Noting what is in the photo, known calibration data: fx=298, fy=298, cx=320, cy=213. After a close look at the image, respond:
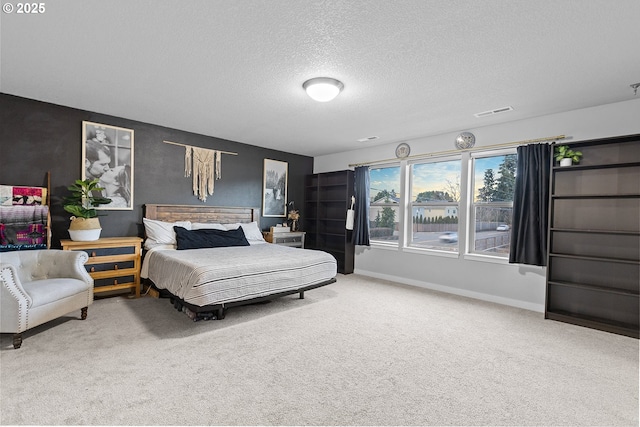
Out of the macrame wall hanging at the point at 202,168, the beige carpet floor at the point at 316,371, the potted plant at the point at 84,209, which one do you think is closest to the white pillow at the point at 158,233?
the potted plant at the point at 84,209

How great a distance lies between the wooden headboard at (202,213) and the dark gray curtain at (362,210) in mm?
1917

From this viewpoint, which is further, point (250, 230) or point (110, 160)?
point (250, 230)

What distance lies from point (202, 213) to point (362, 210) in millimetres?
2851

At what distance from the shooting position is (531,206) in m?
3.69

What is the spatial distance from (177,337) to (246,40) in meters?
2.62

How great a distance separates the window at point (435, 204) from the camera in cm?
473

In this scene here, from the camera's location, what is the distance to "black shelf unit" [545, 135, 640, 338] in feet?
10.3

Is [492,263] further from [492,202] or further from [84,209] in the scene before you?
[84,209]

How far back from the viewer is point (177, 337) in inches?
109

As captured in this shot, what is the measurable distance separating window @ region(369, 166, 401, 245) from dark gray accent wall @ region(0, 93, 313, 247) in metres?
1.92

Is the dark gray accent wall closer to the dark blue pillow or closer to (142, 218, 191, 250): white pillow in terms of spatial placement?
(142, 218, 191, 250): white pillow

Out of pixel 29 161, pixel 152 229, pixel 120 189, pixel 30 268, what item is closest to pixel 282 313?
pixel 152 229

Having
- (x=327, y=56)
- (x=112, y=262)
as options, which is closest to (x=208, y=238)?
(x=112, y=262)

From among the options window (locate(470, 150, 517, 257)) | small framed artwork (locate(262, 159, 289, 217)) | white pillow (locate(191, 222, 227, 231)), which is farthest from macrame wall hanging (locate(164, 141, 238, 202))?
window (locate(470, 150, 517, 257))
